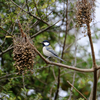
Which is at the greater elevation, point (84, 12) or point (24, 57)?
point (84, 12)

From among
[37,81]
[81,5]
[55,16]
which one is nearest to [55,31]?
[55,16]

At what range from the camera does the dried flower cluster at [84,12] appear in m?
2.02

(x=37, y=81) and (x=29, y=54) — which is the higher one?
(x=29, y=54)

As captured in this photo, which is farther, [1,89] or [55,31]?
[55,31]

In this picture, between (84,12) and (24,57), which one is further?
(84,12)

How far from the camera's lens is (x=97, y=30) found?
3721mm

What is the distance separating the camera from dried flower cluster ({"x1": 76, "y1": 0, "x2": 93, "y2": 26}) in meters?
2.02

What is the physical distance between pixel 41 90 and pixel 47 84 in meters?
Result: 0.24

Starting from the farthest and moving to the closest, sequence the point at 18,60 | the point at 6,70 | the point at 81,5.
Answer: the point at 6,70 → the point at 81,5 → the point at 18,60

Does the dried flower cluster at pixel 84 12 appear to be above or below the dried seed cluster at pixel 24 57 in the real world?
above

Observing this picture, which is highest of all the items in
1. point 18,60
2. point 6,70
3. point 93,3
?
point 93,3

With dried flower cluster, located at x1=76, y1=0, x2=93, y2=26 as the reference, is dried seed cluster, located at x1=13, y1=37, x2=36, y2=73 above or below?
below

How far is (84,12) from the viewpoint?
2.06 metres

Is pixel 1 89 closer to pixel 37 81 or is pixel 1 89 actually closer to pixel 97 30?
pixel 37 81
